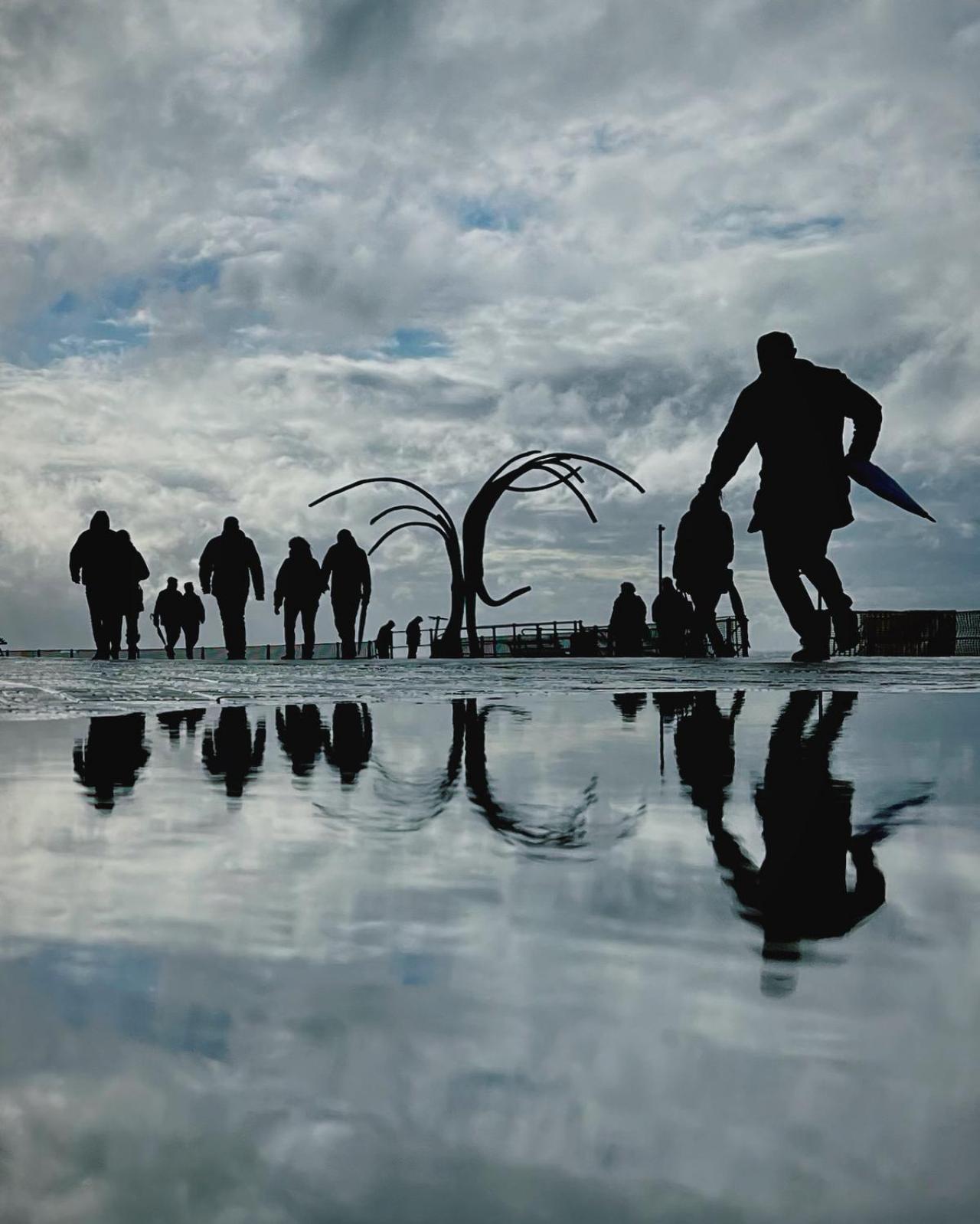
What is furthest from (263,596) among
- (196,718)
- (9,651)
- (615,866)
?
(9,651)

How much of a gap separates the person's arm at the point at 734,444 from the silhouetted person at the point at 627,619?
12.6 m

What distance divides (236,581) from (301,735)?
17.9 metres

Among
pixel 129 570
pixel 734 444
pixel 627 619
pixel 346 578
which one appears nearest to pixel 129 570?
pixel 129 570

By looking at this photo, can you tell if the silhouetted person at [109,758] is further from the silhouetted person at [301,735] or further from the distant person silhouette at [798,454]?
the distant person silhouette at [798,454]

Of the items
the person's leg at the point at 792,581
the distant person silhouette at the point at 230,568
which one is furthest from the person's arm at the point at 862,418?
the distant person silhouette at the point at 230,568

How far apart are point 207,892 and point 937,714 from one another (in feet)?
13.8

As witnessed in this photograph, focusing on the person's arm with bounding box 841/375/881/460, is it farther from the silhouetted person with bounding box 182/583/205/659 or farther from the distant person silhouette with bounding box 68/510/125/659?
the silhouetted person with bounding box 182/583/205/659

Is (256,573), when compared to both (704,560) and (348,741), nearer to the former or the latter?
(704,560)

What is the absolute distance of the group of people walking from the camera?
2239 centimetres

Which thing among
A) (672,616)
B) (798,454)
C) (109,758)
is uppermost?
(798,454)

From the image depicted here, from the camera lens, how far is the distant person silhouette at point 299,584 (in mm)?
24188

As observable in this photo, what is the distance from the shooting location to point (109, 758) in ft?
12.9

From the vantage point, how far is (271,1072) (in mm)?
1030

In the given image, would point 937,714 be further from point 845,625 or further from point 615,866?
point 845,625
